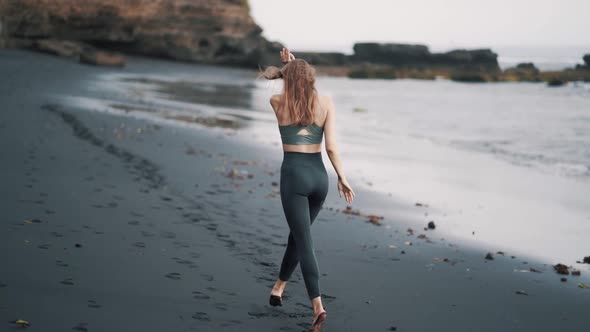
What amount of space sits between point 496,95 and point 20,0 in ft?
117

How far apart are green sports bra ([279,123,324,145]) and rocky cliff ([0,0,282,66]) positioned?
44.4 meters

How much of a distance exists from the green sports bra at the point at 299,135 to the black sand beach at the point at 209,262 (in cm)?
132

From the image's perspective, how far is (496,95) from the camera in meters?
46.9

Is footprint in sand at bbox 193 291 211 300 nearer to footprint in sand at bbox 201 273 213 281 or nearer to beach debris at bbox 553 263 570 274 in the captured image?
footprint in sand at bbox 201 273 213 281

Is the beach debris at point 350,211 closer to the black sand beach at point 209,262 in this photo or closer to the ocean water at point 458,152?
the black sand beach at point 209,262

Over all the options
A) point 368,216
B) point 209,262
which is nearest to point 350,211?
point 368,216

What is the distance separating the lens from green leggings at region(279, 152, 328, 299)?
441 centimetres

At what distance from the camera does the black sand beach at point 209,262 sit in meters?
4.48

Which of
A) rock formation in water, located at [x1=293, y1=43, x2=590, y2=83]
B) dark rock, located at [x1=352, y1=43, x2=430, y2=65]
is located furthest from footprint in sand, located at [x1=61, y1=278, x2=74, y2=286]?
dark rock, located at [x1=352, y1=43, x2=430, y2=65]

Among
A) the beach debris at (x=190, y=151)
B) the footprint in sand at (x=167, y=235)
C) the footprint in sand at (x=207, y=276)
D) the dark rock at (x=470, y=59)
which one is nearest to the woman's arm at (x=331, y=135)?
the footprint in sand at (x=207, y=276)

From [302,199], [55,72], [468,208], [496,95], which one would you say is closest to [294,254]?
[302,199]

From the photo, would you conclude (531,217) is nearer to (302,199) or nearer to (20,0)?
(302,199)

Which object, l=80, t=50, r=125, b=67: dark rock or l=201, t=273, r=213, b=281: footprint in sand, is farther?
l=80, t=50, r=125, b=67: dark rock

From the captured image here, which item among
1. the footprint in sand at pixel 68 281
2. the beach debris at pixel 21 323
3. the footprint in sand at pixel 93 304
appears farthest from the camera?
the footprint in sand at pixel 68 281
